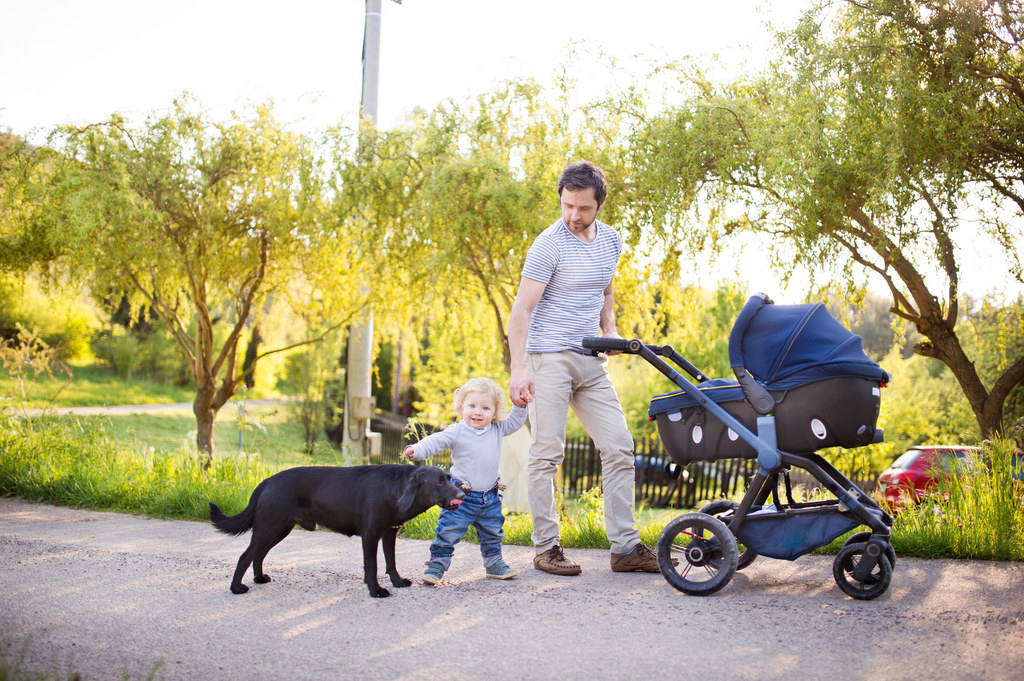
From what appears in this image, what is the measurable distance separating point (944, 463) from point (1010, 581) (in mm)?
2117

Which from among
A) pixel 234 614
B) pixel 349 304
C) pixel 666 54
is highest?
pixel 666 54

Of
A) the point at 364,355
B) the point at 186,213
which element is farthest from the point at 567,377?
the point at 364,355

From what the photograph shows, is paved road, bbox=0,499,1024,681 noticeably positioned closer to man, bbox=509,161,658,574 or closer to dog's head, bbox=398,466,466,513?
man, bbox=509,161,658,574

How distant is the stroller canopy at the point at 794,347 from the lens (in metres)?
3.90

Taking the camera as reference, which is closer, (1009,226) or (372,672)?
(372,672)

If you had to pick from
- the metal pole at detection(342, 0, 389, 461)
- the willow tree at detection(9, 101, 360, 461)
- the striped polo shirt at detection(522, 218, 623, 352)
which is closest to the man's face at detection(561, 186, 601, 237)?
the striped polo shirt at detection(522, 218, 623, 352)

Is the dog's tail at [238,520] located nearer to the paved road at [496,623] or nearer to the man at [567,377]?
the paved road at [496,623]

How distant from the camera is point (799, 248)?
7.66 m

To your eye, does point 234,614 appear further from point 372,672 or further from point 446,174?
point 446,174

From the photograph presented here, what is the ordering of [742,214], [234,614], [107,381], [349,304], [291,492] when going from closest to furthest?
[234,614], [291,492], [742,214], [349,304], [107,381]

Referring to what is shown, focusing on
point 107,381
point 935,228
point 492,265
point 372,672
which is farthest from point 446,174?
point 107,381

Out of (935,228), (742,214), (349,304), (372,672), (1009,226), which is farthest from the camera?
(349,304)

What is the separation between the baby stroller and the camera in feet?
12.9

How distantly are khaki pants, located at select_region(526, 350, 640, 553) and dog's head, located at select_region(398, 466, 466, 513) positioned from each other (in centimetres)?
80
